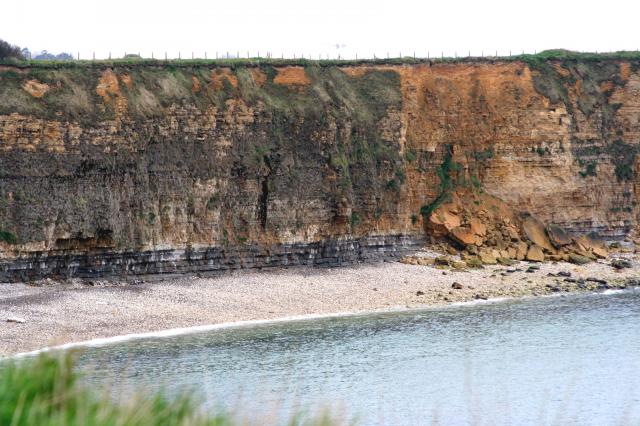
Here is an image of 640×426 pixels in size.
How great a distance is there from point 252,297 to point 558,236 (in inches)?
750

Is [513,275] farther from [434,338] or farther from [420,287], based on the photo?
A: [434,338]

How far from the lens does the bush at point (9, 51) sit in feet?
156

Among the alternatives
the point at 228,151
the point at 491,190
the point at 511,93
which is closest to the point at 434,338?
the point at 228,151

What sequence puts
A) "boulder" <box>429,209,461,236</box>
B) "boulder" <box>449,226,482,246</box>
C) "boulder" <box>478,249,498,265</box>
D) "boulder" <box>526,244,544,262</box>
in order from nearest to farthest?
"boulder" <box>478,249,498,265</box>, "boulder" <box>526,244,544,262</box>, "boulder" <box>449,226,482,246</box>, "boulder" <box>429,209,461,236</box>

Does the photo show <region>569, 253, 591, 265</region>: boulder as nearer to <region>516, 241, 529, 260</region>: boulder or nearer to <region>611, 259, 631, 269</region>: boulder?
<region>611, 259, 631, 269</region>: boulder

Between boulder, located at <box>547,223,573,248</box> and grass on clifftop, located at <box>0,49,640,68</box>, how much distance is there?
9852mm

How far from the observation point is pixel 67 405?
8180 mm

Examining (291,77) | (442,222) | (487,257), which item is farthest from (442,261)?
(291,77)

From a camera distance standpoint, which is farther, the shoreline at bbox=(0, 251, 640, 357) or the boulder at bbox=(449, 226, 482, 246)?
the boulder at bbox=(449, 226, 482, 246)

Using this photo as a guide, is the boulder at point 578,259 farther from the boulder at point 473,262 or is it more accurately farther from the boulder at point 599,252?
the boulder at point 473,262

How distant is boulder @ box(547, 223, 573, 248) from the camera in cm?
5341

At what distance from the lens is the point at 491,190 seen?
2165 inches

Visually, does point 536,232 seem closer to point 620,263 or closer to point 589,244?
point 589,244

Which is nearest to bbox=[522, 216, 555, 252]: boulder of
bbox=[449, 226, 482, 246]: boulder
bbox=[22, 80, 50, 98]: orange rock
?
bbox=[449, 226, 482, 246]: boulder
